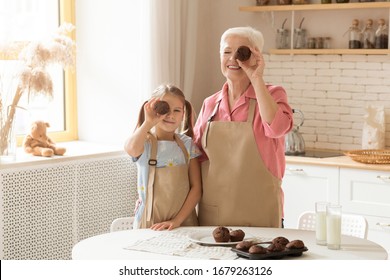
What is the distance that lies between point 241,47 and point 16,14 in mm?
1835

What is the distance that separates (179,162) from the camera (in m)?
3.16

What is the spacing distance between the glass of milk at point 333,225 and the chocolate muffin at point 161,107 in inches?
30.7

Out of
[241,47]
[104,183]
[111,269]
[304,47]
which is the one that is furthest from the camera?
[304,47]

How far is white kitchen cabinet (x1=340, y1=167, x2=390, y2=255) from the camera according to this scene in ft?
13.9

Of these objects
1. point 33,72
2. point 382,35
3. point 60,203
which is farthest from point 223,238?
point 382,35

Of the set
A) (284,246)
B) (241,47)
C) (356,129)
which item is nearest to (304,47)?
(356,129)

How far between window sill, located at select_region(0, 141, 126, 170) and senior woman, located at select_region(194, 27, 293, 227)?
101cm

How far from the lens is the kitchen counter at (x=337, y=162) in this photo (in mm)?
4246

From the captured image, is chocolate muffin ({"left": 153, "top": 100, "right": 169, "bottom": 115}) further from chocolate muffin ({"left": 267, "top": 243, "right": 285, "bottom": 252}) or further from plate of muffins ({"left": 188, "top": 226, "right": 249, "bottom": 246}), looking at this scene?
chocolate muffin ({"left": 267, "top": 243, "right": 285, "bottom": 252})

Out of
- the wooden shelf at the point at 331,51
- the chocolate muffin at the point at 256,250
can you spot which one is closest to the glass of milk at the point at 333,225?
the chocolate muffin at the point at 256,250

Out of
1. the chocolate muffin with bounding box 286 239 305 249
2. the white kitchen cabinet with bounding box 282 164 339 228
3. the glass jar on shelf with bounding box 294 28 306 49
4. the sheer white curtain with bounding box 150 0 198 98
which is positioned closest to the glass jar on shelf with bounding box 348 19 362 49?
the glass jar on shelf with bounding box 294 28 306 49

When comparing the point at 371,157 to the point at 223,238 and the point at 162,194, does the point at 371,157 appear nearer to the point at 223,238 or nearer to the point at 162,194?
the point at 162,194

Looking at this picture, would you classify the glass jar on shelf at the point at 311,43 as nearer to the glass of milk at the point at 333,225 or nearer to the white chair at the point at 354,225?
the white chair at the point at 354,225

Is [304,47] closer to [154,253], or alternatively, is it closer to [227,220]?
[227,220]
